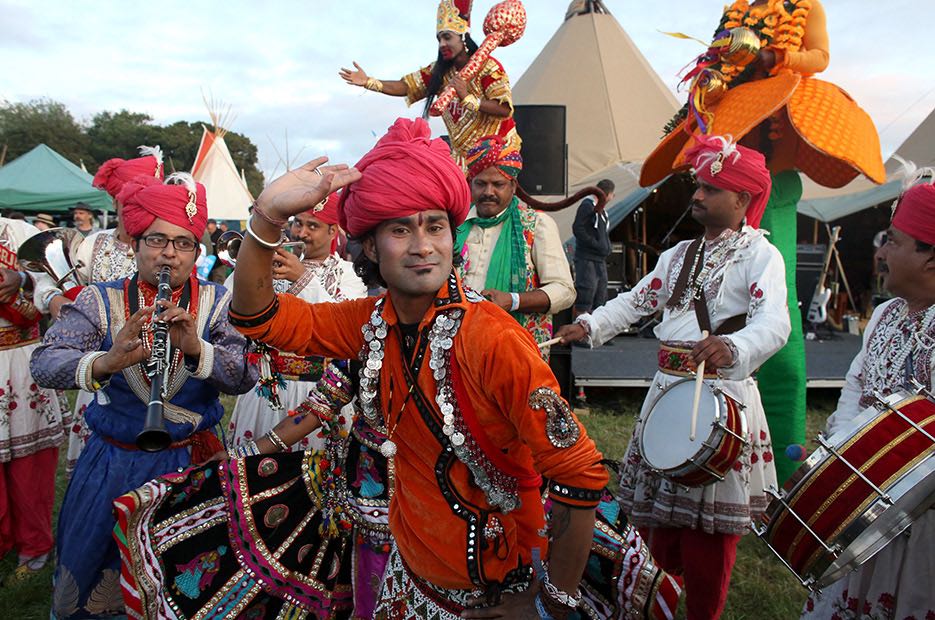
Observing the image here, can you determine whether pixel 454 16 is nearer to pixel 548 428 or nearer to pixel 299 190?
pixel 299 190

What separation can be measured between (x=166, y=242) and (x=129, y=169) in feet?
5.60

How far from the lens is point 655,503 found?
133 inches

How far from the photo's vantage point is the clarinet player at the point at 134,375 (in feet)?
8.91

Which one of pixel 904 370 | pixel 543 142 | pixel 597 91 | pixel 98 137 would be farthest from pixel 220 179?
pixel 98 137

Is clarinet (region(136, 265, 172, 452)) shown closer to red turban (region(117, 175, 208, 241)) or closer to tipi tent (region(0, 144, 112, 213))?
red turban (region(117, 175, 208, 241))

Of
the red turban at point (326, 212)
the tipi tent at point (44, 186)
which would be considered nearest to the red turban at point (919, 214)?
the red turban at point (326, 212)

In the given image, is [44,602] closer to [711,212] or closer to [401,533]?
[401,533]

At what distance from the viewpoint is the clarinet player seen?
2715 millimetres

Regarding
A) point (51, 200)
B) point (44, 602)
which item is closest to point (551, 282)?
point (44, 602)

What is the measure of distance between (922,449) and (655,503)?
4.99 ft

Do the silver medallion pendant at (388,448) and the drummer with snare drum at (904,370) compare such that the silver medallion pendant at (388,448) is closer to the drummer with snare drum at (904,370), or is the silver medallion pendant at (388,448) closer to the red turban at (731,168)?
the drummer with snare drum at (904,370)

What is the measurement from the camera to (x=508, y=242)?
4.02 meters

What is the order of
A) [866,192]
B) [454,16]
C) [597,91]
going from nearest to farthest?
[454,16]
[866,192]
[597,91]

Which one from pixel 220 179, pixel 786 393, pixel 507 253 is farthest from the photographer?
pixel 220 179
